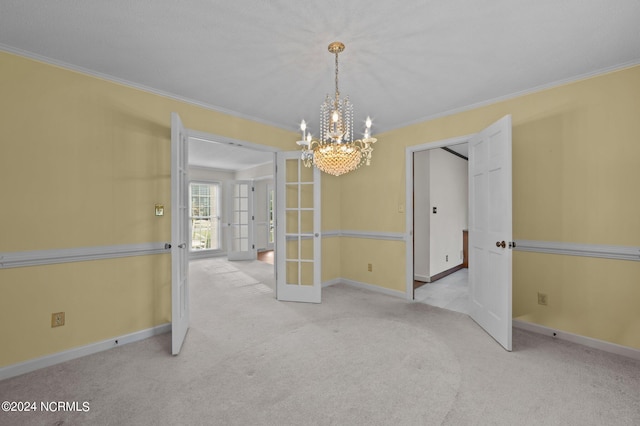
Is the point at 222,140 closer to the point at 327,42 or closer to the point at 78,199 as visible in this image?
the point at 78,199

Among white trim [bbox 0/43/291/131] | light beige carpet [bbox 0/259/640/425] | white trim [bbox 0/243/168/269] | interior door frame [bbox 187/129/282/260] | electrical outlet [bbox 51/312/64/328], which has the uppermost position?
white trim [bbox 0/43/291/131]

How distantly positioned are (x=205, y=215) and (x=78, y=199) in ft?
18.6

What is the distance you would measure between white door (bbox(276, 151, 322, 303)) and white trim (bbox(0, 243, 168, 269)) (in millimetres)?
1593

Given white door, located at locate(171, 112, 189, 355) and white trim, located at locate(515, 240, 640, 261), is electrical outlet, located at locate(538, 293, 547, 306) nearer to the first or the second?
white trim, located at locate(515, 240, 640, 261)

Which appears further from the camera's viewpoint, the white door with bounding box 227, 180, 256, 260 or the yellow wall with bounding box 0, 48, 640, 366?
the white door with bounding box 227, 180, 256, 260

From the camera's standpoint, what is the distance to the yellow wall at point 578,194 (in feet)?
7.69

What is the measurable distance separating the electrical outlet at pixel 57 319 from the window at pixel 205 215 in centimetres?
544

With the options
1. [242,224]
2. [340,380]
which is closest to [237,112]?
[340,380]

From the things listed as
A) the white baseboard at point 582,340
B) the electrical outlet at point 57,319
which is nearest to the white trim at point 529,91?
the white baseboard at point 582,340

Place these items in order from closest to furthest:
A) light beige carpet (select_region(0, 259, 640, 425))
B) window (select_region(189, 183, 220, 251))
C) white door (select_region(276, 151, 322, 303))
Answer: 1. light beige carpet (select_region(0, 259, 640, 425))
2. white door (select_region(276, 151, 322, 303))
3. window (select_region(189, 183, 220, 251))

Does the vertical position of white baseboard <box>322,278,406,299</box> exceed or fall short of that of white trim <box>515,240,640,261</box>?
it falls short

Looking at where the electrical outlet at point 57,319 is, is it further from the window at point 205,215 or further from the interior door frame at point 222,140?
the window at point 205,215

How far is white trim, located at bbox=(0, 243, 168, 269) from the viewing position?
2.12 meters

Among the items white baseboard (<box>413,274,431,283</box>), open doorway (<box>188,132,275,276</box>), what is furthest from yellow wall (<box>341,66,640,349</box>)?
open doorway (<box>188,132,275,276</box>)
